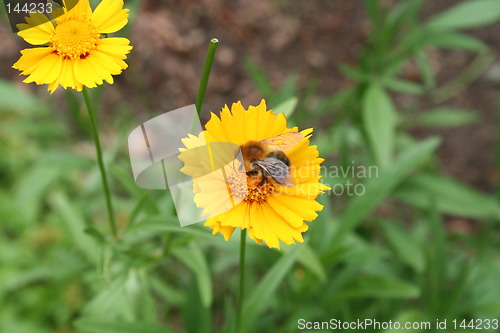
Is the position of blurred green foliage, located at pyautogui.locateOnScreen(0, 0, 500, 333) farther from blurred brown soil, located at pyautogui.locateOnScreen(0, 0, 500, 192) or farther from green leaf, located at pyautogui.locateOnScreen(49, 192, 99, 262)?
blurred brown soil, located at pyautogui.locateOnScreen(0, 0, 500, 192)

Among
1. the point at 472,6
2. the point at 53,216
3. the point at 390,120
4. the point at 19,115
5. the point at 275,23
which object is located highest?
the point at 275,23

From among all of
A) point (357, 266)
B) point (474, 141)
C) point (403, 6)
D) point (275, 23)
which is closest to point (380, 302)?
point (357, 266)

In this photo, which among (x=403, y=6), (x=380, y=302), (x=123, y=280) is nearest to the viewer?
(x=123, y=280)

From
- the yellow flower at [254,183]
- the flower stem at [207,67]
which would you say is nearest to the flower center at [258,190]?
the yellow flower at [254,183]

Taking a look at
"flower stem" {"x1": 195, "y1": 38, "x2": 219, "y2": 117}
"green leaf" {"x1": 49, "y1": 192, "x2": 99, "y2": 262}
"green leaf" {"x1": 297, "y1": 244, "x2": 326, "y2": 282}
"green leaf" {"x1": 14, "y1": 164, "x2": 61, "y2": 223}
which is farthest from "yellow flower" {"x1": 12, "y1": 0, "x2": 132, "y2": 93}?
"green leaf" {"x1": 14, "y1": 164, "x2": 61, "y2": 223}

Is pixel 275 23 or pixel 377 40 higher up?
pixel 275 23

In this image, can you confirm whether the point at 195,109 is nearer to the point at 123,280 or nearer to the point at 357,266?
the point at 123,280
